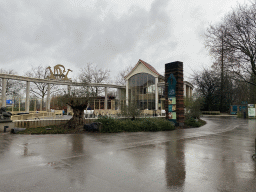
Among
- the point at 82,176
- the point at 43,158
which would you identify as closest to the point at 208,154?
the point at 82,176

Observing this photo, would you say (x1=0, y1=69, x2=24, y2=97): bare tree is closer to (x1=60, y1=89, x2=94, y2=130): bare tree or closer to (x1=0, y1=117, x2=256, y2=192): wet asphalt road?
(x1=60, y1=89, x2=94, y2=130): bare tree

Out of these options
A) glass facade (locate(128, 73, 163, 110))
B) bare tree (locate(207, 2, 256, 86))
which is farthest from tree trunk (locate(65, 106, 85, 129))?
glass facade (locate(128, 73, 163, 110))

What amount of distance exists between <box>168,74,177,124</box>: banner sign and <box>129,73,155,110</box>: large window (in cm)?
1461

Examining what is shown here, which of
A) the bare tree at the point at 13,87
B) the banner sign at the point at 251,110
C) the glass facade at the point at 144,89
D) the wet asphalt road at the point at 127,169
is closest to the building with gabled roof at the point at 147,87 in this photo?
the glass facade at the point at 144,89

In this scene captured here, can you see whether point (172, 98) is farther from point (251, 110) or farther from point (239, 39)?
point (251, 110)

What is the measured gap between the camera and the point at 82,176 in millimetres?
3748

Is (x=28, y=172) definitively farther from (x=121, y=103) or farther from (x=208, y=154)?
(x=121, y=103)

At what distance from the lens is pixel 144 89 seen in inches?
1149

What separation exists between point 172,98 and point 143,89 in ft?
52.9

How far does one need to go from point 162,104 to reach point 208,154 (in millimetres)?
21986

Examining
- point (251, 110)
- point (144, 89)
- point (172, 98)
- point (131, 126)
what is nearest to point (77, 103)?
point (131, 126)

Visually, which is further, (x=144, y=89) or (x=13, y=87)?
(x=13, y=87)

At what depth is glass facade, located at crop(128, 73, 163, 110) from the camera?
92.5ft

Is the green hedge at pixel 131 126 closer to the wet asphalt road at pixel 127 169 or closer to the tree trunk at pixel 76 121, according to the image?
the tree trunk at pixel 76 121
